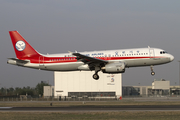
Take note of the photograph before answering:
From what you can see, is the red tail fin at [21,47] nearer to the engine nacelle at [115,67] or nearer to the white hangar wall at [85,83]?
the engine nacelle at [115,67]

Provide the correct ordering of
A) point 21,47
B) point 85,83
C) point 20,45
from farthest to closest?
point 85,83 → point 20,45 → point 21,47

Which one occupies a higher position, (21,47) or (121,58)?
(21,47)

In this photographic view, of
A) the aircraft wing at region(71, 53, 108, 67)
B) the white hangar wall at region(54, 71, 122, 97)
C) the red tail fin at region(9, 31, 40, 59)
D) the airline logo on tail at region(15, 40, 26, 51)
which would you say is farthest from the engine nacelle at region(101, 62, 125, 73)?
the white hangar wall at region(54, 71, 122, 97)

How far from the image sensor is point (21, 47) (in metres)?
49.4

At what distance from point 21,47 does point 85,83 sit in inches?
1601

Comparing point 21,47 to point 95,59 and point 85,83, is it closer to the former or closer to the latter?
point 95,59

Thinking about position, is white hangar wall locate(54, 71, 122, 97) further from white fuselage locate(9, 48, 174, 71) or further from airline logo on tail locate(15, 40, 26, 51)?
white fuselage locate(9, 48, 174, 71)

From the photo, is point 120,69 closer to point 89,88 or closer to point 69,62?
point 69,62

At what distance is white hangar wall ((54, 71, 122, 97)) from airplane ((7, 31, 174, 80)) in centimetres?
3965

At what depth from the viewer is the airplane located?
43.1 metres

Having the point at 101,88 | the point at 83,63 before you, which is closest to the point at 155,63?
the point at 83,63

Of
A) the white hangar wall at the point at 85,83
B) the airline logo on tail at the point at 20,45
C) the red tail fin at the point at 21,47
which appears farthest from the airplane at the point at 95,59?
the white hangar wall at the point at 85,83

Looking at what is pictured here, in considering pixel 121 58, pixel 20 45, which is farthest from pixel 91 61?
pixel 20 45

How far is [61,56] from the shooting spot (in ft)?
151
